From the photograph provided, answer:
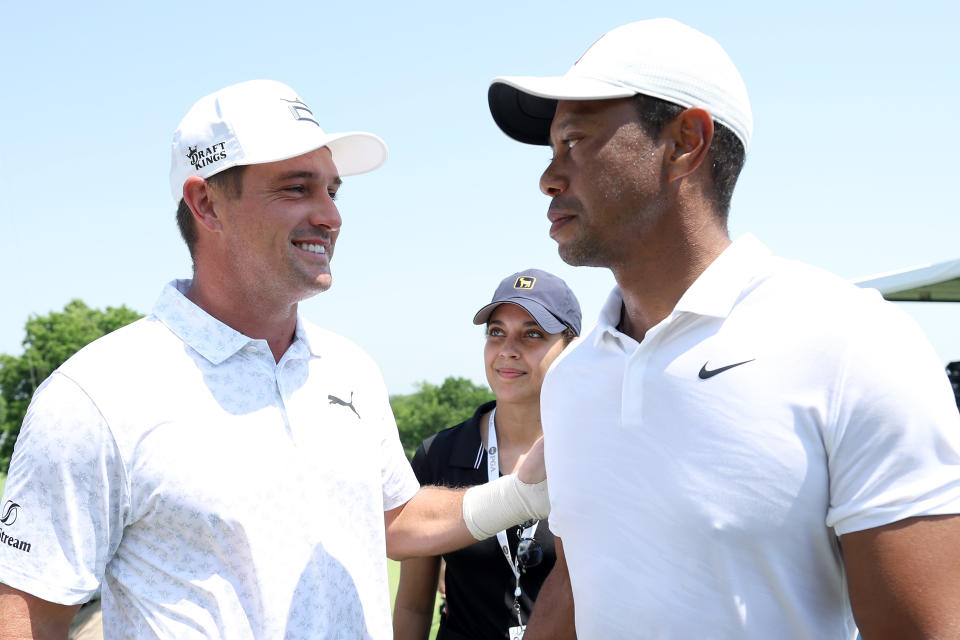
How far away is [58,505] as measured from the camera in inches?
79.6

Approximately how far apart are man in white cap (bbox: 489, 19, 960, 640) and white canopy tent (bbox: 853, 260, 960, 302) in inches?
230

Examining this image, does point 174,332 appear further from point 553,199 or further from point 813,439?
point 813,439

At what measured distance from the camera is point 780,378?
167cm

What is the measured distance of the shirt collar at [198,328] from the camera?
2.36m

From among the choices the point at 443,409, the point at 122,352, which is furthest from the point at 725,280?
the point at 443,409

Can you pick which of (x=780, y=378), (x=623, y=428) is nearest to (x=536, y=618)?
(x=623, y=428)

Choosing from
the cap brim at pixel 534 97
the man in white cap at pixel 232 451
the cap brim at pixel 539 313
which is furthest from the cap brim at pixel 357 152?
the cap brim at pixel 539 313

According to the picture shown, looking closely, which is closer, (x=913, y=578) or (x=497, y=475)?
(x=913, y=578)

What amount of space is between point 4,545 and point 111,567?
24 cm

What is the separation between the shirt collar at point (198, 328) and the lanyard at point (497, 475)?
1.34 metres

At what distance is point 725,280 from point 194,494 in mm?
1345

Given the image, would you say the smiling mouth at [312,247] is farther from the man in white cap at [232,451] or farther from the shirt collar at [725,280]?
the shirt collar at [725,280]

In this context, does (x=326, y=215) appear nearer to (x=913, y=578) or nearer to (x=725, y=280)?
(x=725, y=280)

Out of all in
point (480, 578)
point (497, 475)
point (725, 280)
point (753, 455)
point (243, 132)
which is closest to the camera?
point (753, 455)
